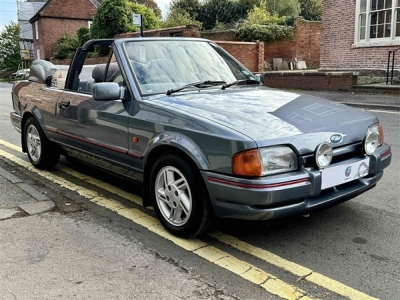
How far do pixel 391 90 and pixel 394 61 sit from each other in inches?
95.0

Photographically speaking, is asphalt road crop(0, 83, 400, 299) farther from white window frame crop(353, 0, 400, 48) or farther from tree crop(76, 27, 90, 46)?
tree crop(76, 27, 90, 46)

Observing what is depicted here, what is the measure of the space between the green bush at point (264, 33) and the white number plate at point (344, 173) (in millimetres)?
22401

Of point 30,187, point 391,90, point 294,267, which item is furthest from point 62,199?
point 391,90

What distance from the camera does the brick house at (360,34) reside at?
602 inches

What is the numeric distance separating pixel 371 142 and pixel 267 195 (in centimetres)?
120

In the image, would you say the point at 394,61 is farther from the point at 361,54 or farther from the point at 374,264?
the point at 374,264

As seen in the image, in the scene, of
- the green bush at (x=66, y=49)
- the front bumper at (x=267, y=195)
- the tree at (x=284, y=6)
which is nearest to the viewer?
the front bumper at (x=267, y=195)

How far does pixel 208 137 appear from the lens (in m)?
3.18

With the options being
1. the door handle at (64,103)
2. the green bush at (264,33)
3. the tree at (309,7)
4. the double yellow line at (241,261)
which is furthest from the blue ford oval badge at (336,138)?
the tree at (309,7)

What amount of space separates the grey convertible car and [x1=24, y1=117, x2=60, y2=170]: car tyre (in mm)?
628

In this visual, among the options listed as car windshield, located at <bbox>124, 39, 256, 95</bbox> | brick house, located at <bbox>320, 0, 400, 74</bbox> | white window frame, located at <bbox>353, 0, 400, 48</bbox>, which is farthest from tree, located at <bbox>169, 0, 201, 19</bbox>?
car windshield, located at <bbox>124, 39, 256, 95</bbox>

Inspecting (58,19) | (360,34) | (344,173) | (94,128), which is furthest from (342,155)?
(58,19)

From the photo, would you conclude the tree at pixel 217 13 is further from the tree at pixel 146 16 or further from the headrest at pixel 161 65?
the headrest at pixel 161 65

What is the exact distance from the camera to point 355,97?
13.2 meters
